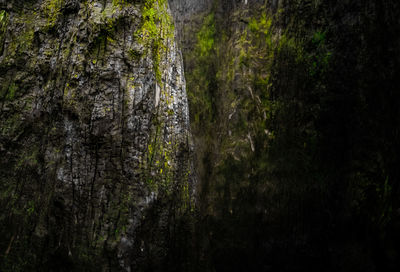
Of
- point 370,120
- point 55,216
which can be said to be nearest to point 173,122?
point 55,216

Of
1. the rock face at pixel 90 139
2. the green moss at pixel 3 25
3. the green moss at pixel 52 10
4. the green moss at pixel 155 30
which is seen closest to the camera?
the rock face at pixel 90 139

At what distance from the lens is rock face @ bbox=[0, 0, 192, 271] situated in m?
2.46

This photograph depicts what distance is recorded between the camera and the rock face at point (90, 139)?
2455mm

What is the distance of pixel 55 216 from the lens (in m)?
2.50

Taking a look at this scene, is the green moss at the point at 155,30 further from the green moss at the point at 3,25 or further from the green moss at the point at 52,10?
the green moss at the point at 3,25

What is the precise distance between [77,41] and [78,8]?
0.39 meters

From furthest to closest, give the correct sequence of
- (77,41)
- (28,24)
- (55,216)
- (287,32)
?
(287,32) < (28,24) < (77,41) < (55,216)

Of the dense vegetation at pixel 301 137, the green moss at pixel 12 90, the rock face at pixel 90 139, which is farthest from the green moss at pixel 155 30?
the dense vegetation at pixel 301 137

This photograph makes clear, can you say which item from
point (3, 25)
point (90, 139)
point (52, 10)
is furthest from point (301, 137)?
point (3, 25)

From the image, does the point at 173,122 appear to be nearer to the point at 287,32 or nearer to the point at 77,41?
the point at 77,41

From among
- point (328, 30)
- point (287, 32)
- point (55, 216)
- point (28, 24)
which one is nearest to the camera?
point (55, 216)

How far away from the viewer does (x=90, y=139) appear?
2561 mm

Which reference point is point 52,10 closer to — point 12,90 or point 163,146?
point 12,90

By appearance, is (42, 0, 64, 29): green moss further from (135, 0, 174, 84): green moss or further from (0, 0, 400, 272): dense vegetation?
(135, 0, 174, 84): green moss
